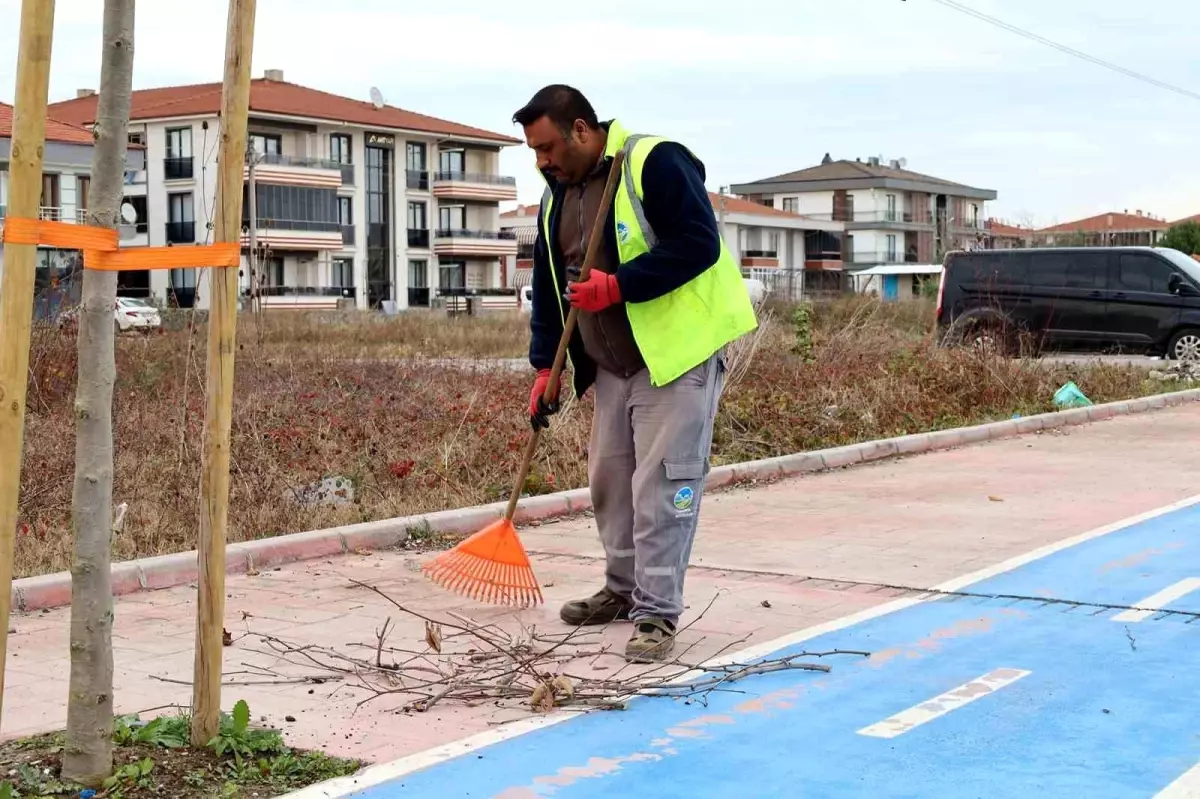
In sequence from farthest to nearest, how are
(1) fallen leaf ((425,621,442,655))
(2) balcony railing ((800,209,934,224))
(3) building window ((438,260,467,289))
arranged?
(2) balcony railing ((800,209,934,224)) → (3) building window ((438,260,467,289)) → (1) fallen leaf ((425,621,442,655))

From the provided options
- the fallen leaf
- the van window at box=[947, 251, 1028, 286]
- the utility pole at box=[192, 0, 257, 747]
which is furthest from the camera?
the van window at box=[947, 251, 1028, 286]

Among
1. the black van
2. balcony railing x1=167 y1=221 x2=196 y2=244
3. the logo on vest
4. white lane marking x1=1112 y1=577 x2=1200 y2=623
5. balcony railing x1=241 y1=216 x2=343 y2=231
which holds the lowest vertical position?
white lane marking x1=1112 y1=577 x2=1200 y2=623

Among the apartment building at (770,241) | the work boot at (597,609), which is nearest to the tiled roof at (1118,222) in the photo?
the apartment building at (770,241)

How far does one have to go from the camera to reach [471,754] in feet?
14.6

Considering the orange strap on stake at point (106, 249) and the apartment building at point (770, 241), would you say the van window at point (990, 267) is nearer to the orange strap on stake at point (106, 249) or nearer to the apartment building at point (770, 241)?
the orange strap on stake at point (106, 249)

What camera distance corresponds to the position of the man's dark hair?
18.4 ft

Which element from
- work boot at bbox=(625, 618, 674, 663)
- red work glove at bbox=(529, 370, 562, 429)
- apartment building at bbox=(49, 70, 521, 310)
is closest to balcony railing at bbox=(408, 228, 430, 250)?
apartment building at bbox=(49, 70, 521, 310)

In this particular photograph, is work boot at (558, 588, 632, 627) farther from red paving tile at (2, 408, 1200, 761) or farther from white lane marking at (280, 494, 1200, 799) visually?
white lane marking at (280, 494, 1200, 799)

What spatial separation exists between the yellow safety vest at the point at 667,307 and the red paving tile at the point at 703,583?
1116 mm

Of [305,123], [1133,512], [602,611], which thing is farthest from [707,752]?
[305,123]

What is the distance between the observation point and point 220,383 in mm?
4164

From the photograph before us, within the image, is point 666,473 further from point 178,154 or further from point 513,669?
point 178,154

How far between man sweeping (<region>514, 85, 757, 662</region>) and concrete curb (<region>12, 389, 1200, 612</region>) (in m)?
2.43

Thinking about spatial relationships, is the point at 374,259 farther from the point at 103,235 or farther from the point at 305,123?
the point at 103,235
